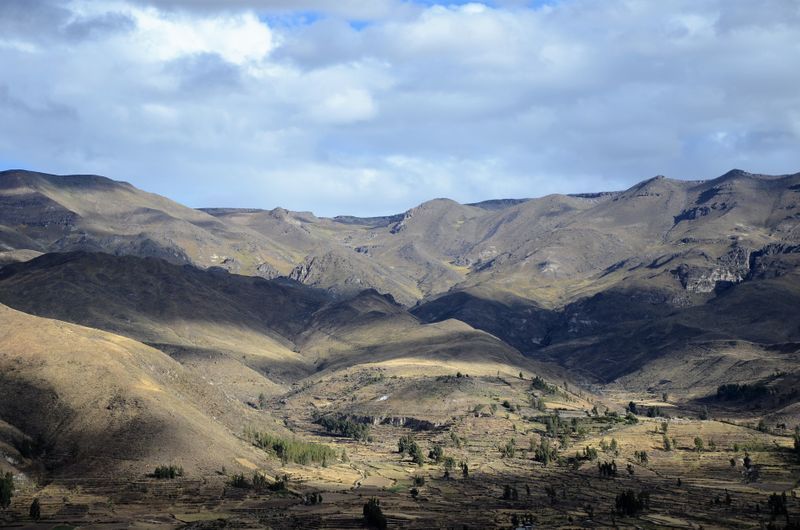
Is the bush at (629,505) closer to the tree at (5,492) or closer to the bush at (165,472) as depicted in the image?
the bush at (165,472)

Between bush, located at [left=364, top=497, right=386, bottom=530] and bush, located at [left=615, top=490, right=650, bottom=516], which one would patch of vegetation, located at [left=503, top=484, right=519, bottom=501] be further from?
bush, located at [left=364, top=497, right=386, bottom=530]

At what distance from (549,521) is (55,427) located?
319 ft

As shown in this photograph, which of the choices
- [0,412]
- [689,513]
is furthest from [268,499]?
[689,513]

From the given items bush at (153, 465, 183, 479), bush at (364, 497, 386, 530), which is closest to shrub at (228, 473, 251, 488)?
bush at (153, 465, 183, 479)

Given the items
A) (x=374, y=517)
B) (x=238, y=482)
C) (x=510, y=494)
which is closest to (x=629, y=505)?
(x=510, y=494)

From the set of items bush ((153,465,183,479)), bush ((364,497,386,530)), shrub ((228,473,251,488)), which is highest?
bush ((153,465,183,479))

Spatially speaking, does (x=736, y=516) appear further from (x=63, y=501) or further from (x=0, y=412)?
(x=0, y=412)

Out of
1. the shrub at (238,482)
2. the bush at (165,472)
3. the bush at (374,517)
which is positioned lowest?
the bush at (374,517)

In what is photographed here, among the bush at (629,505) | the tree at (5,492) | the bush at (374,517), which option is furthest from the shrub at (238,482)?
the bush at (629,505)

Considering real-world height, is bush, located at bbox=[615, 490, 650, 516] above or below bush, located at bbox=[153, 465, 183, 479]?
below

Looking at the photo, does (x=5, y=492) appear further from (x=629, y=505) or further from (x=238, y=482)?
(x=629, y=505)

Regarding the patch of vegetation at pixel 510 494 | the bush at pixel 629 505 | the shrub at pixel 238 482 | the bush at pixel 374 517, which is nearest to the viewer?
the bush at pixel 374 517

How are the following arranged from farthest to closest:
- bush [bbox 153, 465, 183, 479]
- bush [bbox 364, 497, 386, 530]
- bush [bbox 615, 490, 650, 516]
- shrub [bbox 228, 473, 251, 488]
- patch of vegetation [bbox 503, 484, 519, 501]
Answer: shrub [bbox 228, 473, 251, 488], patch of vegetation [bbox 503, 484, 519, 501], bush [bbox 153, 465, 183, 479], bush [bbox 615, 490, 650, 516], bush [bbox 364, 497, 386, 530]

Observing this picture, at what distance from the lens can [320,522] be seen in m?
158
